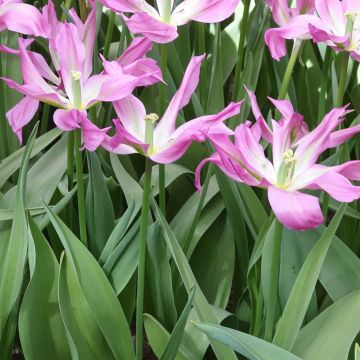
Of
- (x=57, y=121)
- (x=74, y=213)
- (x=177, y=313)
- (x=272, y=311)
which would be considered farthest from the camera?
(x=74, y=213)

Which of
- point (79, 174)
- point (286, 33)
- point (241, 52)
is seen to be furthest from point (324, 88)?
point (79, 174)

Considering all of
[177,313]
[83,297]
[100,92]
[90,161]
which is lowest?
[177,313]

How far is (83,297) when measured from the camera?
3.07 ft

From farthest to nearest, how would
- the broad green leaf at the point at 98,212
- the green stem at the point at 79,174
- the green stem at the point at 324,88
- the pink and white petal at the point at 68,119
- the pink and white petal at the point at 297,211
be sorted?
the green stem at the point at 324,88 < the broad green leaf at the point at 98,212 < the green stem at the point at 79,174 < the pink and white petal at the point at 68,119 < the pink and white petal at the point at 297,211

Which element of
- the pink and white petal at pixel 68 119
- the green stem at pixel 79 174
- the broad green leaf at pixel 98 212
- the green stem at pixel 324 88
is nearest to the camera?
the pink and white petal at pixel 68 119

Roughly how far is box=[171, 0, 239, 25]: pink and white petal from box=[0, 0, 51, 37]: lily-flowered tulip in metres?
0.17

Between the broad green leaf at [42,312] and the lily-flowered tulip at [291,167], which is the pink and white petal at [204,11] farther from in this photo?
the broad green leaf at [42,312]

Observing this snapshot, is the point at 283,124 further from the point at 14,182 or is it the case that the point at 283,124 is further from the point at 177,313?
the point at 14,182

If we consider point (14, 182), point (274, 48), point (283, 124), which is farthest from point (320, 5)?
point (14, 182)

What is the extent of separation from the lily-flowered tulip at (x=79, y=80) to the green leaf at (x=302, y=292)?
274 millimetres

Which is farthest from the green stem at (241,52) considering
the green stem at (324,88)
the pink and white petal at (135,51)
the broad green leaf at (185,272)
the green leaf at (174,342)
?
the green leaf at (174,342)

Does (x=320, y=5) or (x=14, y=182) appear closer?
(x=320, y=5)

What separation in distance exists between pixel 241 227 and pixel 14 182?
1.47 feet

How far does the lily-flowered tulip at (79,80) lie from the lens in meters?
0.81
